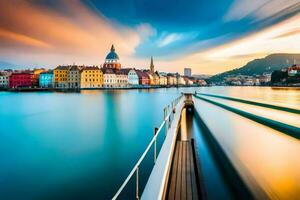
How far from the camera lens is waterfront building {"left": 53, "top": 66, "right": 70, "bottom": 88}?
357ft

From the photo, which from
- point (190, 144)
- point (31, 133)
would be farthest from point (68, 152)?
point (31, 133)

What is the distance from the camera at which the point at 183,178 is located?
5020 millimetres

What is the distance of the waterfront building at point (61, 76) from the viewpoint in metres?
109

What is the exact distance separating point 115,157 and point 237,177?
4948 millimetres

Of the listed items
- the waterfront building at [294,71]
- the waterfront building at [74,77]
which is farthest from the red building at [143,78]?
the waterfront building at [294,71]

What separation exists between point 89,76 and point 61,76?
16.7m

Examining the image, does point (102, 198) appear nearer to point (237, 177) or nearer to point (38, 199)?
point (38, 199)

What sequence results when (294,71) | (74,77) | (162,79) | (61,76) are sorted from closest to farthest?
(74,77), (61,76), (294,71), (162,79)

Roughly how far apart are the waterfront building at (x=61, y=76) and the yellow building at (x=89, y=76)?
37.8ft

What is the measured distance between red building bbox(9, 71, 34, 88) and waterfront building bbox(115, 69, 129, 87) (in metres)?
45.1

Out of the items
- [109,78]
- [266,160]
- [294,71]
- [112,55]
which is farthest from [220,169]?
[294,71]

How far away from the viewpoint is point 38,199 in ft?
20.3

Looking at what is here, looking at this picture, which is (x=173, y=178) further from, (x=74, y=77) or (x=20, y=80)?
(x=20, y=80)

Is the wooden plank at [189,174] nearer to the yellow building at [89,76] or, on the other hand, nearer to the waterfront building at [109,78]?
the yellow building at [89,76]
